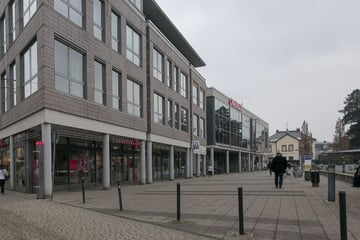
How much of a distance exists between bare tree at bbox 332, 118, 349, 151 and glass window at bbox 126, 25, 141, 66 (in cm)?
6620

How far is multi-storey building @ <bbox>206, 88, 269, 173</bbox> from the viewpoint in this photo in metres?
57.6

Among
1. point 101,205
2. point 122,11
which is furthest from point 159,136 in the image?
point 101,205

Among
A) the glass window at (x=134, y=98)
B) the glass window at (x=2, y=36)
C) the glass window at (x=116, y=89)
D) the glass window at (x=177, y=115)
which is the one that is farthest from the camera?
the glass window at (x=177, y=115)

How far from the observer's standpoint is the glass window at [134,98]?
94.9ft

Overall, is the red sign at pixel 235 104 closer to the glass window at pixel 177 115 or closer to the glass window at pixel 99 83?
the glass window at pixel 177 115

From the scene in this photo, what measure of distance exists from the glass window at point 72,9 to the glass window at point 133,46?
→ 6.26m

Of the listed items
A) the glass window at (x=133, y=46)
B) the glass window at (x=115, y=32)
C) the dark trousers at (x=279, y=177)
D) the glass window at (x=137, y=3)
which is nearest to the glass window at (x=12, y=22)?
the glass window at (x=115, y=32)

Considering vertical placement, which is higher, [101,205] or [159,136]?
[159,136]

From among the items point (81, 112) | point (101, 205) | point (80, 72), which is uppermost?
point (80, 72)

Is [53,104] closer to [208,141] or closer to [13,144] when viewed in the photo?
[13,144]

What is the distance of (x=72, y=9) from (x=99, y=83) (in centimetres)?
446

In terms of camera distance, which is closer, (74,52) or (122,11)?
(74,52)

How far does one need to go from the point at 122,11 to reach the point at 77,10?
5.73 meters

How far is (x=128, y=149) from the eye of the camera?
31.6 metres
